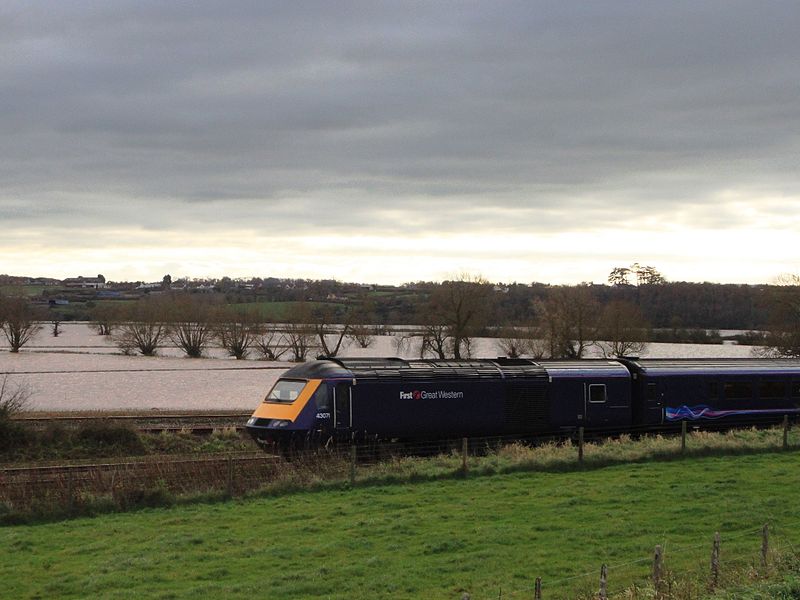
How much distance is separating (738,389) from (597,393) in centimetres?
631

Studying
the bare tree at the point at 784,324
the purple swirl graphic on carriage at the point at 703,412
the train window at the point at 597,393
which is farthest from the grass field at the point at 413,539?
the bare tree at the point at 784,324

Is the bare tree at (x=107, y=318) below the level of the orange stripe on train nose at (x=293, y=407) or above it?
above

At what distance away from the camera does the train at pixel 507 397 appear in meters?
26.8

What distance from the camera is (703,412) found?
33812 millimetres

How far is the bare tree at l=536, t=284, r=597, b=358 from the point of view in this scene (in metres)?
88.8

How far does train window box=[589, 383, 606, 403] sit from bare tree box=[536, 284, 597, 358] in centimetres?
5526

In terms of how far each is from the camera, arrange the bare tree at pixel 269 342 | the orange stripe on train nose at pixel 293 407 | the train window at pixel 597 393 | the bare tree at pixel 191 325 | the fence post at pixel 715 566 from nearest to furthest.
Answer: the fence post at pixel 715 566 < the orange stripe on train nose at pixel 293 407 < the train window at pixel 597 393 < the bare tree at pixel 269 342 < the bare tree at pixel 191 325

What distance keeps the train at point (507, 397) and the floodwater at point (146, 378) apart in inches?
1006

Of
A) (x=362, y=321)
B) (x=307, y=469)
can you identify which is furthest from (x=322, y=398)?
(x=362, y=321)

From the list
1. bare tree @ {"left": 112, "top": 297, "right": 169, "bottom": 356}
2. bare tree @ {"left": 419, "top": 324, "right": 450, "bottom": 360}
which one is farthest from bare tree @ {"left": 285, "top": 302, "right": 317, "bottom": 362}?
bare tree @ {"left": 112, "top": 297, "right": 169, "bottom": 356}

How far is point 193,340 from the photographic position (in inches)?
4208

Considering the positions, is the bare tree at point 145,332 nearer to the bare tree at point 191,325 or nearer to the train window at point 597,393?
the bare tree at point 191,325

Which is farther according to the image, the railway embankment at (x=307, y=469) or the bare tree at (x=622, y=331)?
the bare tree at (x=622, y=331)

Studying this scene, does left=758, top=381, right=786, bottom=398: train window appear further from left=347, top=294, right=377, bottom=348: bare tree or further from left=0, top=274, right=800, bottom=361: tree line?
left=347, top=294, right=377, bottom=348: bare tree
